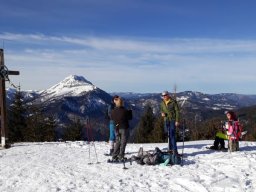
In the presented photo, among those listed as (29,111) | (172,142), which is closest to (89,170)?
(172,142)

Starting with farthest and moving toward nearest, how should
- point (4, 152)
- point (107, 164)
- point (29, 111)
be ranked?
point (29, 111) → point (4, 152) → point (107, 164)

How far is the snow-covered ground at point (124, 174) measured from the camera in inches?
432

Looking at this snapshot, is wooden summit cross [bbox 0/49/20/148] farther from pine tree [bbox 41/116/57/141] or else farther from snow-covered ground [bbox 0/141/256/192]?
pine tree [bbox 41/116/57/141]

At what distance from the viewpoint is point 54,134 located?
2052 inches

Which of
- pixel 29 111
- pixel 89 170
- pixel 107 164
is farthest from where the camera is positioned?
pixel 29 111

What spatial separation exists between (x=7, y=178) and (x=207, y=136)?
36.9m

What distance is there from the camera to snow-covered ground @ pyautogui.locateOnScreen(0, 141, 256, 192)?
36.0 feet

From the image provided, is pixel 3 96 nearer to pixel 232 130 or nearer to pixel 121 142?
pixel 121 142

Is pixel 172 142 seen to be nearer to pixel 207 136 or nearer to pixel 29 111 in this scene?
pixel 207 136

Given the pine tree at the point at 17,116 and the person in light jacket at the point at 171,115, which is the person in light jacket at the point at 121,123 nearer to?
the person in light jacket at the point at 171,115

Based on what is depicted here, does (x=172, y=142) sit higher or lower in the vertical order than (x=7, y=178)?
higher

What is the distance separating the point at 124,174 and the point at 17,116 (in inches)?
1780

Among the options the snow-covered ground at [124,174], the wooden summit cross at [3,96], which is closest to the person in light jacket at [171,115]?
the snow-covered ground at [124,174]

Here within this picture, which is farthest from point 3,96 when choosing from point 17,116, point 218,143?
point 17,116
